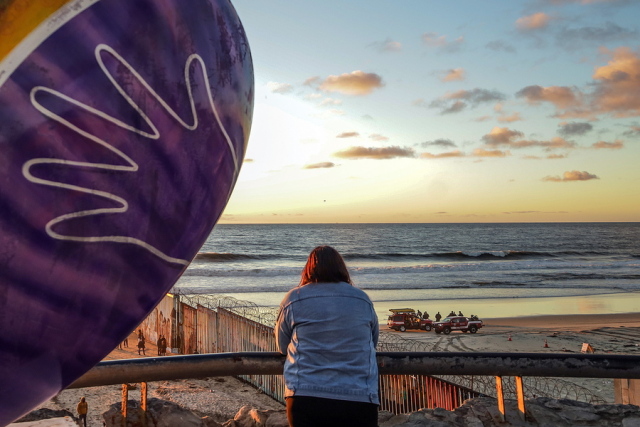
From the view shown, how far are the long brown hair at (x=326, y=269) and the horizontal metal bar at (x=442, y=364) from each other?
1.32ft

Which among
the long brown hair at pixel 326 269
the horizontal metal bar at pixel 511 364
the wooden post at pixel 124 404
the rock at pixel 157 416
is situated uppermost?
the long brown hair at pixel 326 269

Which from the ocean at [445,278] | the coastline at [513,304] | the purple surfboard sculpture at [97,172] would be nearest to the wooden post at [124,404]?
the purple surfboard sculpture at [97,172]

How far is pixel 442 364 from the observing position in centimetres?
263

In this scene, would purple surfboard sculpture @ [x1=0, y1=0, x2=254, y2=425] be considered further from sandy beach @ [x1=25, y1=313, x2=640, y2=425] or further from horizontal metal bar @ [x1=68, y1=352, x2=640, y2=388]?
sandy beach @ [x1=25, y1=313, x2=640, y2=425]

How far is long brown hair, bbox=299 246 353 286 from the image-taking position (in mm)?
2494

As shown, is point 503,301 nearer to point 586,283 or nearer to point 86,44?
point 586,283

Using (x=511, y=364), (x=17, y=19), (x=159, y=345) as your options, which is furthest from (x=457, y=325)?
(x=17, y=19)

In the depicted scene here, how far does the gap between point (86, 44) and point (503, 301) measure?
34.2 meters

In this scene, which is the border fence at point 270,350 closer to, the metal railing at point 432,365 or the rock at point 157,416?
the metal railing at point 432,365

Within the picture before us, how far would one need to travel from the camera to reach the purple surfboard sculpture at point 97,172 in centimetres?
81

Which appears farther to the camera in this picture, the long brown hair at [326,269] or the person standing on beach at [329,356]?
the long brown hair at [326,269]

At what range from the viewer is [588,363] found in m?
2.65

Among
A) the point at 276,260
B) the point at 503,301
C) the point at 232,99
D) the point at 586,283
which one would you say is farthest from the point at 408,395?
the point at 276,260

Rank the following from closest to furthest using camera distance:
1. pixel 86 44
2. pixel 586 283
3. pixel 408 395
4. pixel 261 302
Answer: pixel 86 44
pixel 408 395
pixel 261 302
pixel 586 283
